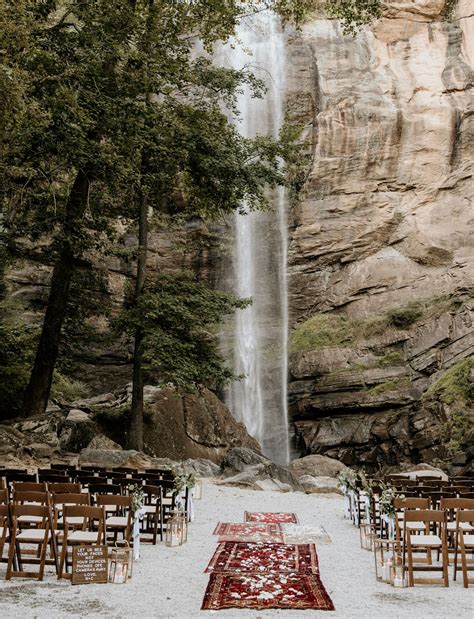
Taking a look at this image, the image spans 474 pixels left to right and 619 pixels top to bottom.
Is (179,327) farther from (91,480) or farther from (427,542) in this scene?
(427,542)

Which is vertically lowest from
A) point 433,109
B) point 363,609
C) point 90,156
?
point 363,609

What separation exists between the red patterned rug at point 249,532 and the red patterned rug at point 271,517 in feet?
1.44

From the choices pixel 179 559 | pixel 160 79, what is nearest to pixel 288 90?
pixel 160 79

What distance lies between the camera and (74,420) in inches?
749

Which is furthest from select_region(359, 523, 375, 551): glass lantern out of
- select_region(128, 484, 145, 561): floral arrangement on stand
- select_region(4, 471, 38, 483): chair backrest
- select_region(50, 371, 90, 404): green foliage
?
select_region(50, 371, 90, 404): green foliage

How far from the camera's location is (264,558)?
7789 millimetres

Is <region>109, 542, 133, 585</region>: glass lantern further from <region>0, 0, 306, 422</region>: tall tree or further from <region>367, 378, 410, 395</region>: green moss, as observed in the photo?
<region>367, 378, 410, 395</region>: green moss

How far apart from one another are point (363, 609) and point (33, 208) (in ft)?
51.1

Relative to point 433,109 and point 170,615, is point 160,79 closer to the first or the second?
point 170,615

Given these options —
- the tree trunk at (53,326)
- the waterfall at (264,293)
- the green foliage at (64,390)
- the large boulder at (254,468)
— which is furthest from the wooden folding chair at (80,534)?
the waterfall at (264,293)

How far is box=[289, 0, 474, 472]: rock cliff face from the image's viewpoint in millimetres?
26812

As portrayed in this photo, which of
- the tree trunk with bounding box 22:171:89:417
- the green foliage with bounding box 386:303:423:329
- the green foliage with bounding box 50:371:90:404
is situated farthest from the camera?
the green foliage with bounding box 386:303:423:329

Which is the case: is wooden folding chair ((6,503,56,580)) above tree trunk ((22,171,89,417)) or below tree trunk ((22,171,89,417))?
below

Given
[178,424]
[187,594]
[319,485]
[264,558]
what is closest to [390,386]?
[319,485]
